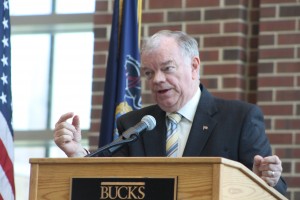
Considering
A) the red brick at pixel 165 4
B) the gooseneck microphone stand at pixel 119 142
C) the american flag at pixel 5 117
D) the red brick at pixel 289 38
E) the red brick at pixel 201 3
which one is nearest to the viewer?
the gooseneck microphone stand at pixel 119 142

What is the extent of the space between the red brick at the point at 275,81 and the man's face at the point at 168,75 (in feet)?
4.98

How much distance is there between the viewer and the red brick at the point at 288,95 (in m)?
5.79

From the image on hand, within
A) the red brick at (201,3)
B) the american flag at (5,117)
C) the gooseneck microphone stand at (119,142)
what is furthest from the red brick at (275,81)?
the gooseneck microphone stand at (119,142)

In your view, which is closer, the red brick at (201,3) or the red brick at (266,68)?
the red brick at (266,68)

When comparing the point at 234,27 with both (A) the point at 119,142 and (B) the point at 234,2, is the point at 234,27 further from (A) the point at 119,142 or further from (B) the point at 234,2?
(A) the point at 119,142

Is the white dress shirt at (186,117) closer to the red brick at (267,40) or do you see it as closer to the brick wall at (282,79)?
the brick wall at (282,79)

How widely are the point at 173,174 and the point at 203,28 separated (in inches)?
110

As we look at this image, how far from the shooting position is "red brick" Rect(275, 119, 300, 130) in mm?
5770

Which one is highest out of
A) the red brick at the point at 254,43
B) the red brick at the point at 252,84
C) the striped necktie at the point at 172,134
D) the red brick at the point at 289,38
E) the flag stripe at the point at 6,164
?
the red brick at the point at 289,38

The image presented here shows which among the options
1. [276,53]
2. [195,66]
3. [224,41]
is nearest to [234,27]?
[224,41]

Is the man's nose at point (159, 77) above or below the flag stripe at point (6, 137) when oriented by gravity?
above

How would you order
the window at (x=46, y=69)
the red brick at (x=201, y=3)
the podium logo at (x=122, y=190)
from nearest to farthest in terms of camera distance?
the podium logo at (x=122, y=190), the red brick at (x=201, y=3), the window at (x=46, y=69)

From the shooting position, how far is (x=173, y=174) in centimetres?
339

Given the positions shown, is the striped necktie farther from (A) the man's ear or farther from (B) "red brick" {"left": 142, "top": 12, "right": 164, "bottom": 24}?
(B) "red brick" {"left": 142, "top": 12, "right": 164, "bottom": 24}
